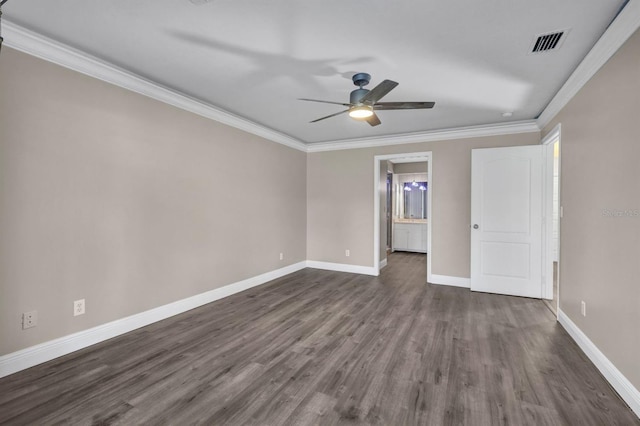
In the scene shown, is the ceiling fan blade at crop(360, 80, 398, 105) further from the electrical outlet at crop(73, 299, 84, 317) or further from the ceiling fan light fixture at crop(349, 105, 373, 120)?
the electrical outlet at crop(73, 299, 84, 317)

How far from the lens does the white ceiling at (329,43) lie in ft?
6.47

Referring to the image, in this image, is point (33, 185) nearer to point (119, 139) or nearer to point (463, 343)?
point (119, 139)

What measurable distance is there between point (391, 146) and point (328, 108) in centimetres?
189

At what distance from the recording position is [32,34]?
2.26m

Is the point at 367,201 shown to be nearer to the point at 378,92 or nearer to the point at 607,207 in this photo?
the point at 378,92

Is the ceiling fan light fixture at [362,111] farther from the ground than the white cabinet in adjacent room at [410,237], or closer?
farther from the ground

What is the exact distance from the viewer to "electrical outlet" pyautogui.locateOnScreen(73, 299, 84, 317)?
2.59 m

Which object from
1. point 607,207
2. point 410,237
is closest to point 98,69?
point 607,207

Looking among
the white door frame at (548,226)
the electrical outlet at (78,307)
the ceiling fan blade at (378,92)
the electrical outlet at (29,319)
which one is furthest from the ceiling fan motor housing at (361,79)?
the electrical outlet at (29,319)

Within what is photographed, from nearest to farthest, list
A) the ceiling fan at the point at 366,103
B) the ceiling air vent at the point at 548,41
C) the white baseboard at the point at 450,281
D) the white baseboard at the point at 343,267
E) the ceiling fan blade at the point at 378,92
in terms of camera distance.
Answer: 1. the ceiling air vent at the point at 548,41
2. the ceiling fan blade at the point at 378,92
3. the ceiling fan at the point at 366,103
4. the white baseboard at the point at 450,281
5. the white baseboard at the point at 343,267

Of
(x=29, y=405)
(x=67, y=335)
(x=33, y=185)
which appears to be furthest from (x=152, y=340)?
(x=33, y=185)

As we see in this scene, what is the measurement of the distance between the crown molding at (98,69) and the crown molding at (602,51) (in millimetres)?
3840

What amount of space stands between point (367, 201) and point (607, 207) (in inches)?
140

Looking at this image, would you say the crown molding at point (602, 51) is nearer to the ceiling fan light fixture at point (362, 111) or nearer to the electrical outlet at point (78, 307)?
the ceiling fan light fixture at point (362, 111)
